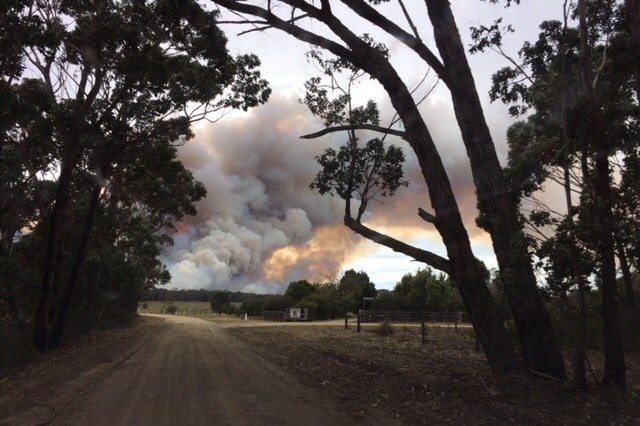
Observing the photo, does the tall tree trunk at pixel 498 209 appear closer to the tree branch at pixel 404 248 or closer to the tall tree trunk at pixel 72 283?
the tree branch at pixel 404 248

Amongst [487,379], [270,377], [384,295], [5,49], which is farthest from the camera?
[384,295]

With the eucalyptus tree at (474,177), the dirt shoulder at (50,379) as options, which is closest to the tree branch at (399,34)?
the eucalyptus tree at (474,177)

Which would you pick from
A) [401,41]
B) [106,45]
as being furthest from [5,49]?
[401,41]

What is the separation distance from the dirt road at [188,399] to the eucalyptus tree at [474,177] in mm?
3157

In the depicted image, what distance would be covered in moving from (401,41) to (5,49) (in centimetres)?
1015

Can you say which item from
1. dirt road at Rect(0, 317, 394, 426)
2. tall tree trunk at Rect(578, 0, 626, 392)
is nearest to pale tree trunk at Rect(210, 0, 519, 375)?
tall tree trunk at Rect(578, 0, 626, 392)

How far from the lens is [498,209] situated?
10016 mm

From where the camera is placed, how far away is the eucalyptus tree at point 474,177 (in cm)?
968

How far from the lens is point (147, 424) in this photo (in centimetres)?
743

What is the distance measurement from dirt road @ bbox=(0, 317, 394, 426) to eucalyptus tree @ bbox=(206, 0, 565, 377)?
3157mm

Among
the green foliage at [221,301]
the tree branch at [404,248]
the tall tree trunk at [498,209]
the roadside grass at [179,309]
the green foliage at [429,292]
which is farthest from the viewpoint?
the roadside grass at [179,309]

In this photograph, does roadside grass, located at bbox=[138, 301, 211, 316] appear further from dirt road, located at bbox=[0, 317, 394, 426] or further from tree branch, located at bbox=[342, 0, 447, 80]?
tree branch, located at bbox=[342, 0, 447, 80]

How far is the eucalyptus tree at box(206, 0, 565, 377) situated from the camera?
968 cm

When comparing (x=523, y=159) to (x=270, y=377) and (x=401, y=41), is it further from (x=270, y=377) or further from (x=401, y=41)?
(x=270, y=377)
